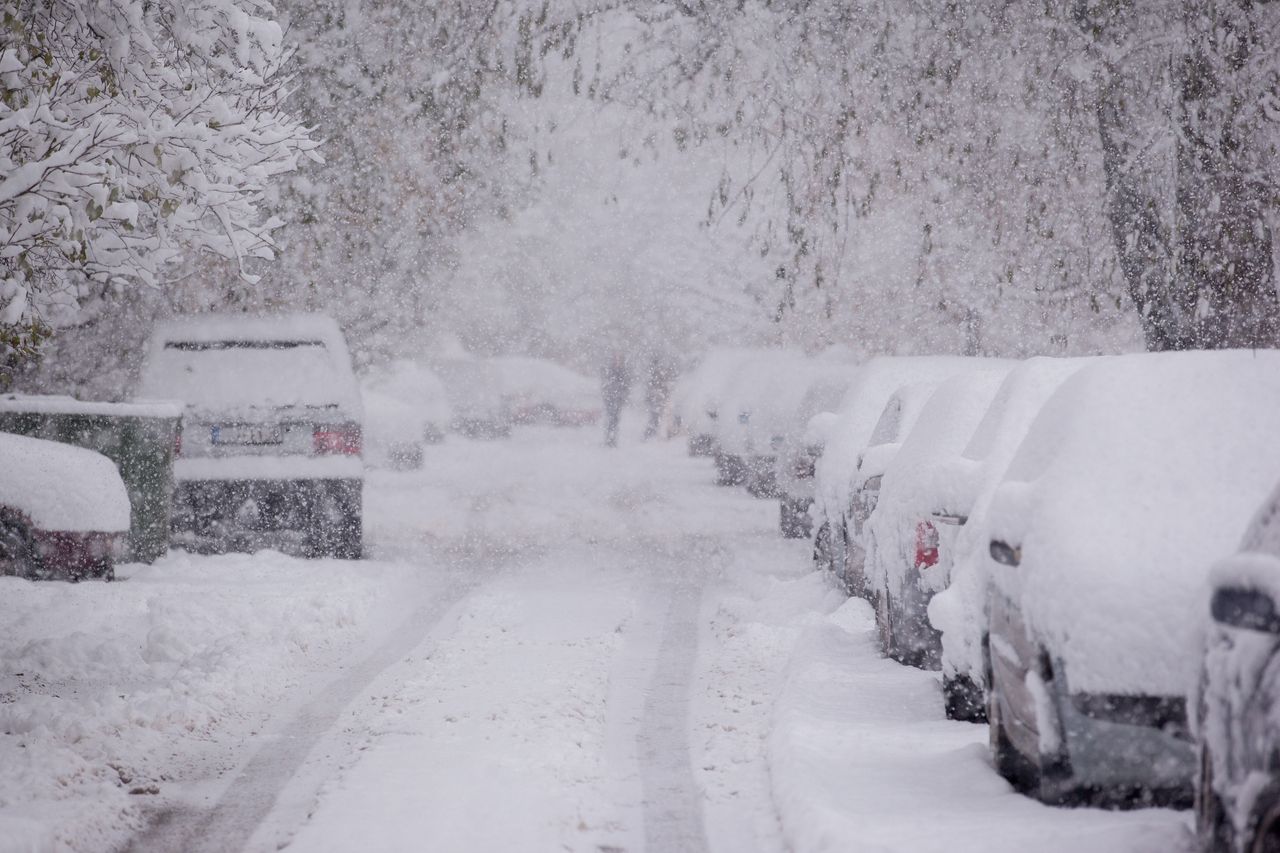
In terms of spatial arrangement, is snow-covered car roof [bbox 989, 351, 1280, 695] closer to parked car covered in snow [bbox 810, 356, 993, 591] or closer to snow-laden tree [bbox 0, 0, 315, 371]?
snow-laden tree [bbox 0, 0, 315, 371]

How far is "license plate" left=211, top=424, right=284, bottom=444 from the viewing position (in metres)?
13.5

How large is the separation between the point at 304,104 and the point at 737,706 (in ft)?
25.3

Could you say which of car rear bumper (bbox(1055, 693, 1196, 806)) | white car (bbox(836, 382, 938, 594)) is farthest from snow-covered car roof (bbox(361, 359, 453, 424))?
car rear bumper (bbox(1055, 693, 1196, 806))

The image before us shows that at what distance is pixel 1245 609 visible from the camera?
3.76 m

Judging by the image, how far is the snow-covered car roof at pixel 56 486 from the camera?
10867 millimetres

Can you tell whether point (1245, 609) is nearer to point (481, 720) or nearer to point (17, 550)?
point (481, 720)

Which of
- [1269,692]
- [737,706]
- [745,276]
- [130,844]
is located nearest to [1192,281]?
[737,706]

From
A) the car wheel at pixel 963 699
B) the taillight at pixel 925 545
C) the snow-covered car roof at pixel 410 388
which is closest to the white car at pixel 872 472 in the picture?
the taillight at pixel 925 545

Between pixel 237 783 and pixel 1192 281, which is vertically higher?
pixel 1192 281

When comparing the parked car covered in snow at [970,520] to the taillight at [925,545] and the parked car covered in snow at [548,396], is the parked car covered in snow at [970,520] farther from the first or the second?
the parked car covered in snow at [548,396]

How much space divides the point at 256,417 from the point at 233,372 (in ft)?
1.68

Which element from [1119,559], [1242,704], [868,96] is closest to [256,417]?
[868,96]

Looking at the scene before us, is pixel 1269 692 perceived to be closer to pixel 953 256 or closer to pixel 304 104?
pixel 304 104

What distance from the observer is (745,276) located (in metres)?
46.6
